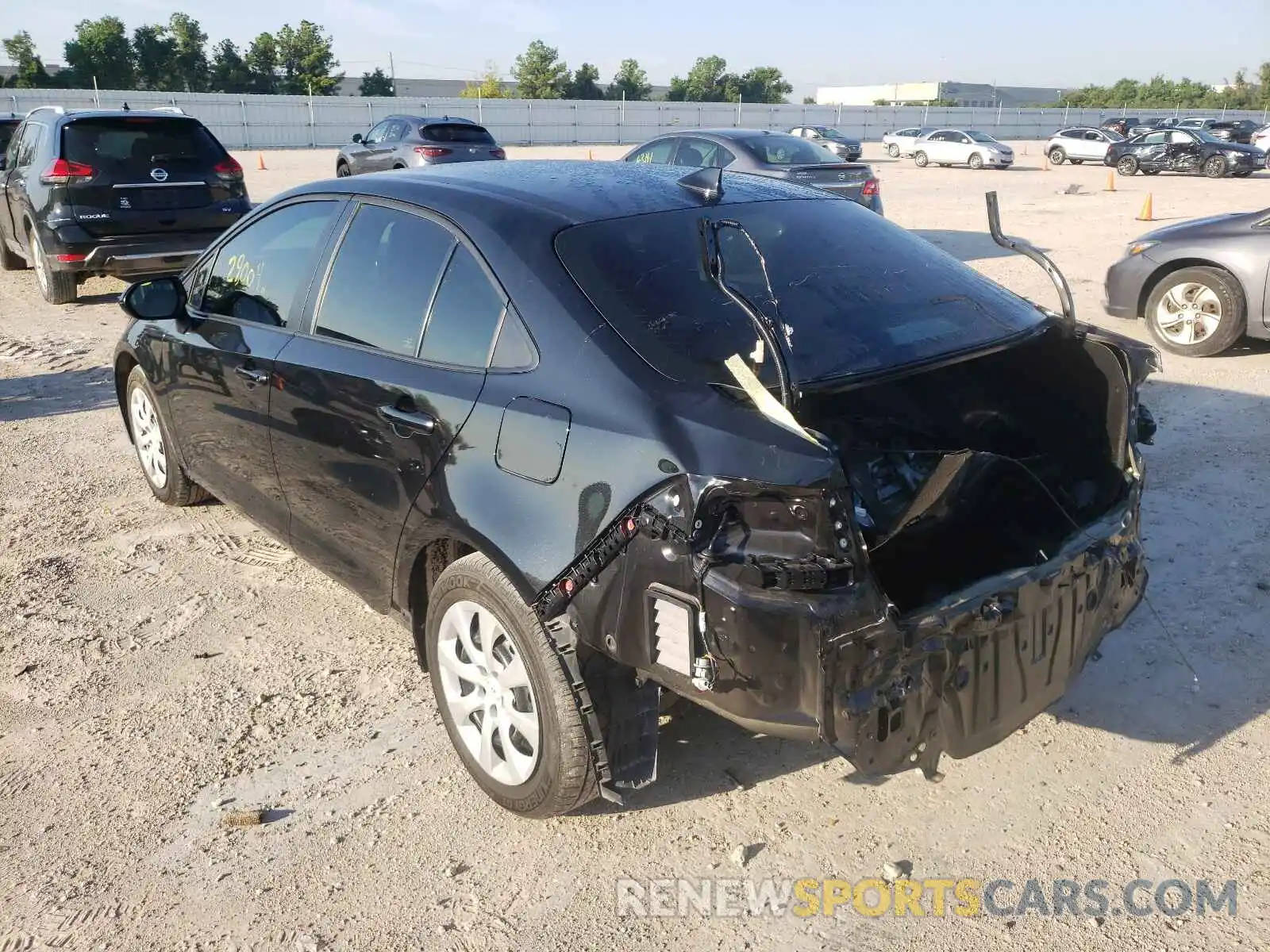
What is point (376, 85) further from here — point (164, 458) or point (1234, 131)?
point (164, 458)

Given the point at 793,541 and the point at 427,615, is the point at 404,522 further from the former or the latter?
the point at 793,541

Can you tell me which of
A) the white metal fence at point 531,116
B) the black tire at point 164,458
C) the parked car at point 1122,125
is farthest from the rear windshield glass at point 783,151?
the parked car at point 1122,125

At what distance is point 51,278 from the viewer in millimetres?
9570

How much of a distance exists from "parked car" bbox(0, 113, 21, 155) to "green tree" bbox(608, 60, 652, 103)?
68027 millimetres

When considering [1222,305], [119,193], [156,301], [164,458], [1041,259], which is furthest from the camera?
[119,193]

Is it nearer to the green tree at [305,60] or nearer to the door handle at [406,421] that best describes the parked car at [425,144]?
the door handle at [406,421]

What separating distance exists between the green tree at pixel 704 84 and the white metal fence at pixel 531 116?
89.8 ft

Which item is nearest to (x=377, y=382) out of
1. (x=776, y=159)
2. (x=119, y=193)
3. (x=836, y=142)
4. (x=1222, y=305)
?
(x=1222, y=305)

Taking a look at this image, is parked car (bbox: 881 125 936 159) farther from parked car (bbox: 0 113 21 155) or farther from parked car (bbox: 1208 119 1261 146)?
parked car (bbox: 0 113 21 155)

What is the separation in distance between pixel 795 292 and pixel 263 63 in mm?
70652

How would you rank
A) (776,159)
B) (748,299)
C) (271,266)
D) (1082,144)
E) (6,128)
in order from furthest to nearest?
(1082,144)
(6,128)
(776,159)
(271,266)
(748,299)

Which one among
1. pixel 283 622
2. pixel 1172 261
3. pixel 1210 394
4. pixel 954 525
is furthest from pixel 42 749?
pixel 1172 261

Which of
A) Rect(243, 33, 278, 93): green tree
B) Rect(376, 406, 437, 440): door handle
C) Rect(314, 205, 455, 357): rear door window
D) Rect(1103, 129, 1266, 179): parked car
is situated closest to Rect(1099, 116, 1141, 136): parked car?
Rect(1103, 129, 1266, 179): parked car

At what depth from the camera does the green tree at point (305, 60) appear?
62.7 m
